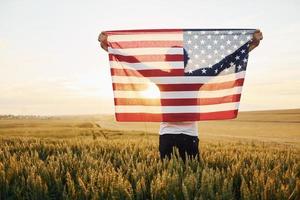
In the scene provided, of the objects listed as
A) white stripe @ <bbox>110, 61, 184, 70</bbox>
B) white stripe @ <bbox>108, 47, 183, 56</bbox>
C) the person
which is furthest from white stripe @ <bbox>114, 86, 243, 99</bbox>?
white stripe @ <bbox>108, 47, 183, 56</bbox>

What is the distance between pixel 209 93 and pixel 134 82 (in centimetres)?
123

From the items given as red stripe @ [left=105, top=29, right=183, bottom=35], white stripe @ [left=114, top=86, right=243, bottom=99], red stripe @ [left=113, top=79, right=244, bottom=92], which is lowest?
white stripe @ [left=114, top=86, right=243, bottom=99]

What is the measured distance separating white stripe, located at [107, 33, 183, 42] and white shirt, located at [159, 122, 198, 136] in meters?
1.62

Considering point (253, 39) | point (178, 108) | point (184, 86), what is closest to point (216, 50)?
point (253, 39)

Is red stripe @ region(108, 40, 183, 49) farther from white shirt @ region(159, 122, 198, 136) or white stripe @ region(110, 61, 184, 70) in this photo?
white shirt @ region(159, 122, 198, 136)

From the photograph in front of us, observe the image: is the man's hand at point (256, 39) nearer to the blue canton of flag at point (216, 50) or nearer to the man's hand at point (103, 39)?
the blue canton of flag at point (216, 50)

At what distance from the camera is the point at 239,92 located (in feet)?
23.9

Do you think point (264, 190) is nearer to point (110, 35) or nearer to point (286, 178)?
point (286, 178)

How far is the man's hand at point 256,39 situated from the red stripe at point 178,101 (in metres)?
0.85

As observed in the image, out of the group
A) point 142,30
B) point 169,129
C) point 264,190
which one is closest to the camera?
point 264,190

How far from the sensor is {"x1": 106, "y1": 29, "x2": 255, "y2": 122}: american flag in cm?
704

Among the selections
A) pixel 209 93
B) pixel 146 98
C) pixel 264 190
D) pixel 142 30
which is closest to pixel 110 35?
pixel 142 30

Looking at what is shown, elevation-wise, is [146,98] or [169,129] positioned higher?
[146,98]

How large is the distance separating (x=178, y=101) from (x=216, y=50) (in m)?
1.14
